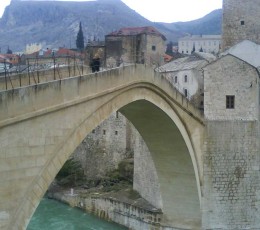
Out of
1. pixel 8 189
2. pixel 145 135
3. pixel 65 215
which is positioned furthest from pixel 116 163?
pixel 8 189

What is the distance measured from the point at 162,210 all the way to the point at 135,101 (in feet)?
19.3

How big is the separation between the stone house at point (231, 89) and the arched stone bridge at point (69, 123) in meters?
0.75

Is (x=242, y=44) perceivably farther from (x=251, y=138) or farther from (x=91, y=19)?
(x=91, y=19)

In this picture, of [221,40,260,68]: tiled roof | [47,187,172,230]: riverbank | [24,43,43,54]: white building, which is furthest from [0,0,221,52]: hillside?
[221,40,260,68]: tiled roof

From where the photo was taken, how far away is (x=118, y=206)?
744 inches

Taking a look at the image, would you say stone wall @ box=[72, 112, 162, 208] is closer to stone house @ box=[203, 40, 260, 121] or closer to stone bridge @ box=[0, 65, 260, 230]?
stone bridge @ box=[0, 65, 260, 230]

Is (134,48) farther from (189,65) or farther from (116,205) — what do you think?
(116,205)

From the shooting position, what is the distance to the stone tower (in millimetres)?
17203

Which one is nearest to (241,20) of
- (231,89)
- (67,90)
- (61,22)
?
(231,89)

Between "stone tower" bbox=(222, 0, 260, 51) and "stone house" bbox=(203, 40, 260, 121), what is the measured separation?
3.00 m

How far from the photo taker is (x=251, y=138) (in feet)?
48.1

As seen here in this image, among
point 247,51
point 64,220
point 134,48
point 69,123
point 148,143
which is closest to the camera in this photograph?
point 69,123

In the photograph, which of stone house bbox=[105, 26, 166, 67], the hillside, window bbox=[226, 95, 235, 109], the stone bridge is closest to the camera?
the stone bridge

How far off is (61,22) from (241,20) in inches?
4540
